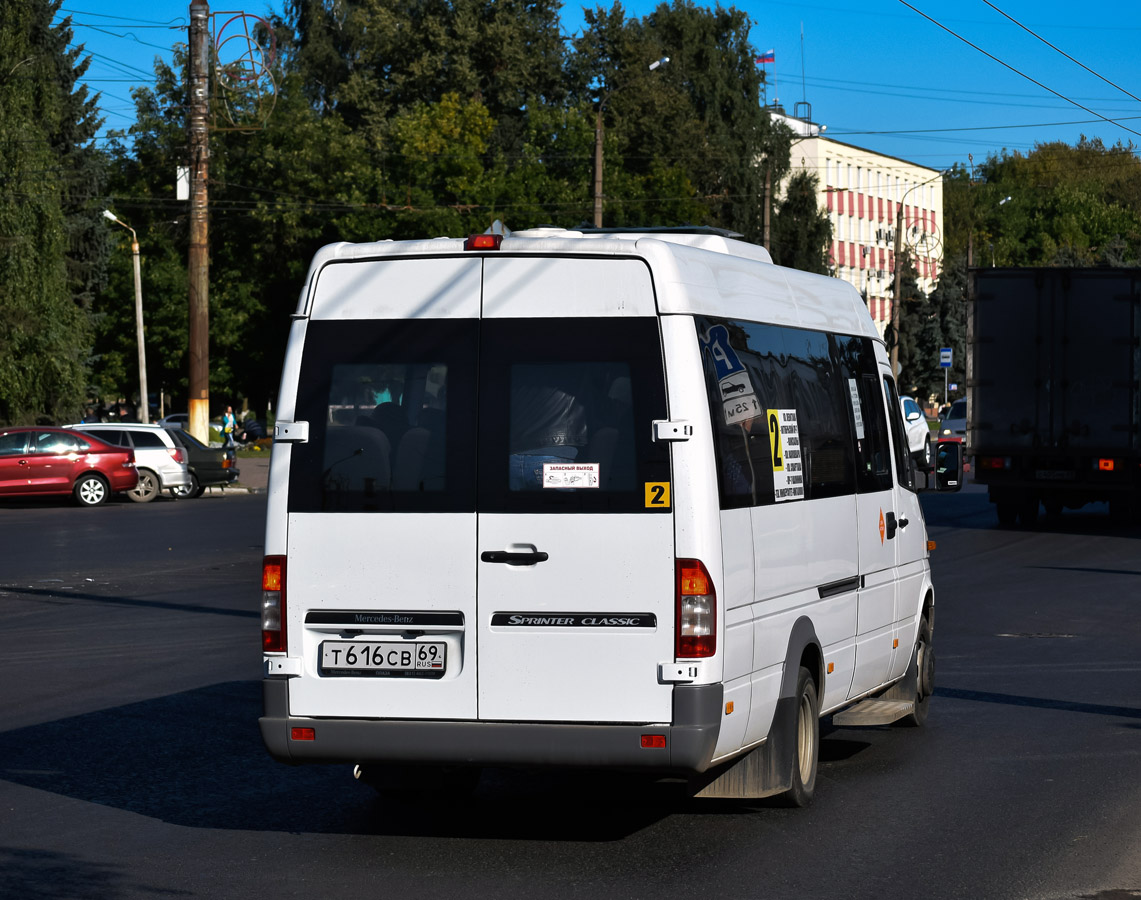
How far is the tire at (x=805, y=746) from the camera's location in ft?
24.7

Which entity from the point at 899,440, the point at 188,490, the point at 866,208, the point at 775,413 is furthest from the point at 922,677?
the point at 866,208

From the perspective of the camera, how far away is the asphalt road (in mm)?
6391

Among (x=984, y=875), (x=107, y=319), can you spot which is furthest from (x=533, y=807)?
(x=107, y=319)

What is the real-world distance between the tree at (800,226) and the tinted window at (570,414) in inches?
2638

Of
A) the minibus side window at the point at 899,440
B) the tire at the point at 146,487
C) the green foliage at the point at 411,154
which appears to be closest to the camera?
the minibus side window at the point at 899,440

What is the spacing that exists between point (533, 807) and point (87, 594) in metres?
11.0

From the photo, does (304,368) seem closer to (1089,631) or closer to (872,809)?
(872,809)

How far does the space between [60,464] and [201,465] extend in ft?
10.7

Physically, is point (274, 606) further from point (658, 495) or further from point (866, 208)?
point (866, 208)

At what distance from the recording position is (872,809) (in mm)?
7660

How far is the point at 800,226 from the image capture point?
7375 cm

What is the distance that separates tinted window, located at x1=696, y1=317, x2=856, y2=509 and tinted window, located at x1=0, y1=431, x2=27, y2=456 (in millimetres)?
27188

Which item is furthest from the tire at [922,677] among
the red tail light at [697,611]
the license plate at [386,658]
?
the license plate at [386,658]

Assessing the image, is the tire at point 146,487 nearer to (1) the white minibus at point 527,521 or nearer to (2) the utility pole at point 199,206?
(2) the utility pole at point 199,206
